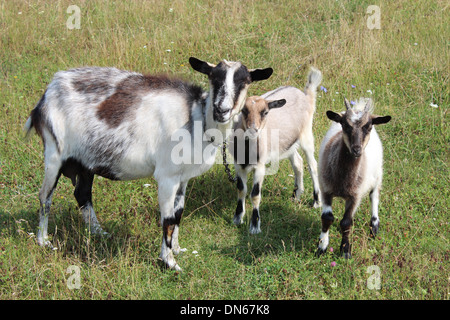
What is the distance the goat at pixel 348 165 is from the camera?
4.89 metres

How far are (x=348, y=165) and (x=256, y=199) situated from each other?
1326 mm

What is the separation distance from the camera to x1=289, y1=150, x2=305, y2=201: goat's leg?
263 inches

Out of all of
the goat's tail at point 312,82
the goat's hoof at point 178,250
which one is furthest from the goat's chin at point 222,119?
the goat's tail at point 312,82

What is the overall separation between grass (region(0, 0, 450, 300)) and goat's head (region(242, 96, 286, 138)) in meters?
1.03

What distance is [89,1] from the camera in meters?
10.0

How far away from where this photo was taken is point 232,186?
22.2ft

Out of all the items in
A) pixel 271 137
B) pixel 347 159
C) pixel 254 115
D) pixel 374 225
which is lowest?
pixel 374 225

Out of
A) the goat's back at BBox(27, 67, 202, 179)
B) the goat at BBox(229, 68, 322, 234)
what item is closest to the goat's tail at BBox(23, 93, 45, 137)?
the goat's back at BBox(27, 67, 202, 179)

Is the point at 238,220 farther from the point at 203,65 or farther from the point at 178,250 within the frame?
the point at 203,65

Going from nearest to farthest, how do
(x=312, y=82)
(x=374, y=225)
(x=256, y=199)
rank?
(x=374, y=225)
(x=256, y=199)
(x=312, y=82)

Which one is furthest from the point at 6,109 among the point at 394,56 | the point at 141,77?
the point at 394,56

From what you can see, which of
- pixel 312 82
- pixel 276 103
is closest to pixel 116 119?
pixel 276 103

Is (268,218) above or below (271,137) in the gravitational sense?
below

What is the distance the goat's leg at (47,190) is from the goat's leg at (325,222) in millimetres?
2783
